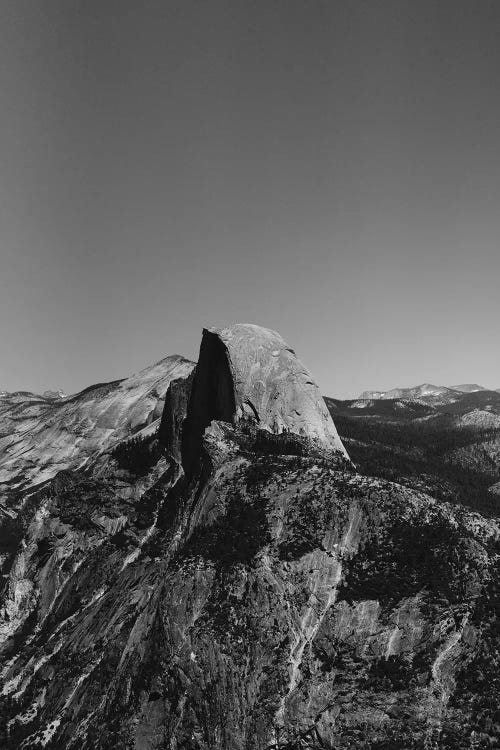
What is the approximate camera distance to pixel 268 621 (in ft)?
166

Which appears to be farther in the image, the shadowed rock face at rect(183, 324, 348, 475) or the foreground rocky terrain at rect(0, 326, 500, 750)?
the shadowed rock face at rect(183, 324, 348, 475)

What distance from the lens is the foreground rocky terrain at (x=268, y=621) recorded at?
4456 centimetres

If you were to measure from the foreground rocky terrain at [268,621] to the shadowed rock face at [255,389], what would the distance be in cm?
171

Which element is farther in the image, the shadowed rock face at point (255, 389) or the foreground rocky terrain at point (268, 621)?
the shadowed rock face at point (255, 389)

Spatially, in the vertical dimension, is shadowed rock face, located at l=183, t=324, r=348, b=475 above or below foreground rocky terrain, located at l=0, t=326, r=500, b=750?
above

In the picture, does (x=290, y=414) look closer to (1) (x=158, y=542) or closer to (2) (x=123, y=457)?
(1) (x=158, y=542)

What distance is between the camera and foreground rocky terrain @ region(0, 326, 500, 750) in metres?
44.6

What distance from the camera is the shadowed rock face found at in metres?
79.6

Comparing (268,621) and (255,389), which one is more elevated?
(255,389)

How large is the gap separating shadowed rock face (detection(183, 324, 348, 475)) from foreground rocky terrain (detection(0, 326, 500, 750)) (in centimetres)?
171

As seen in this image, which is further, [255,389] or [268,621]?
[255,389]

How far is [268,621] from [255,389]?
3741cm

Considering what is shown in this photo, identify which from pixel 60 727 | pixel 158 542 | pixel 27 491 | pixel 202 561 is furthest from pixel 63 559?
pixel 27 491

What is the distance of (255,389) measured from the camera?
81.3 meters
